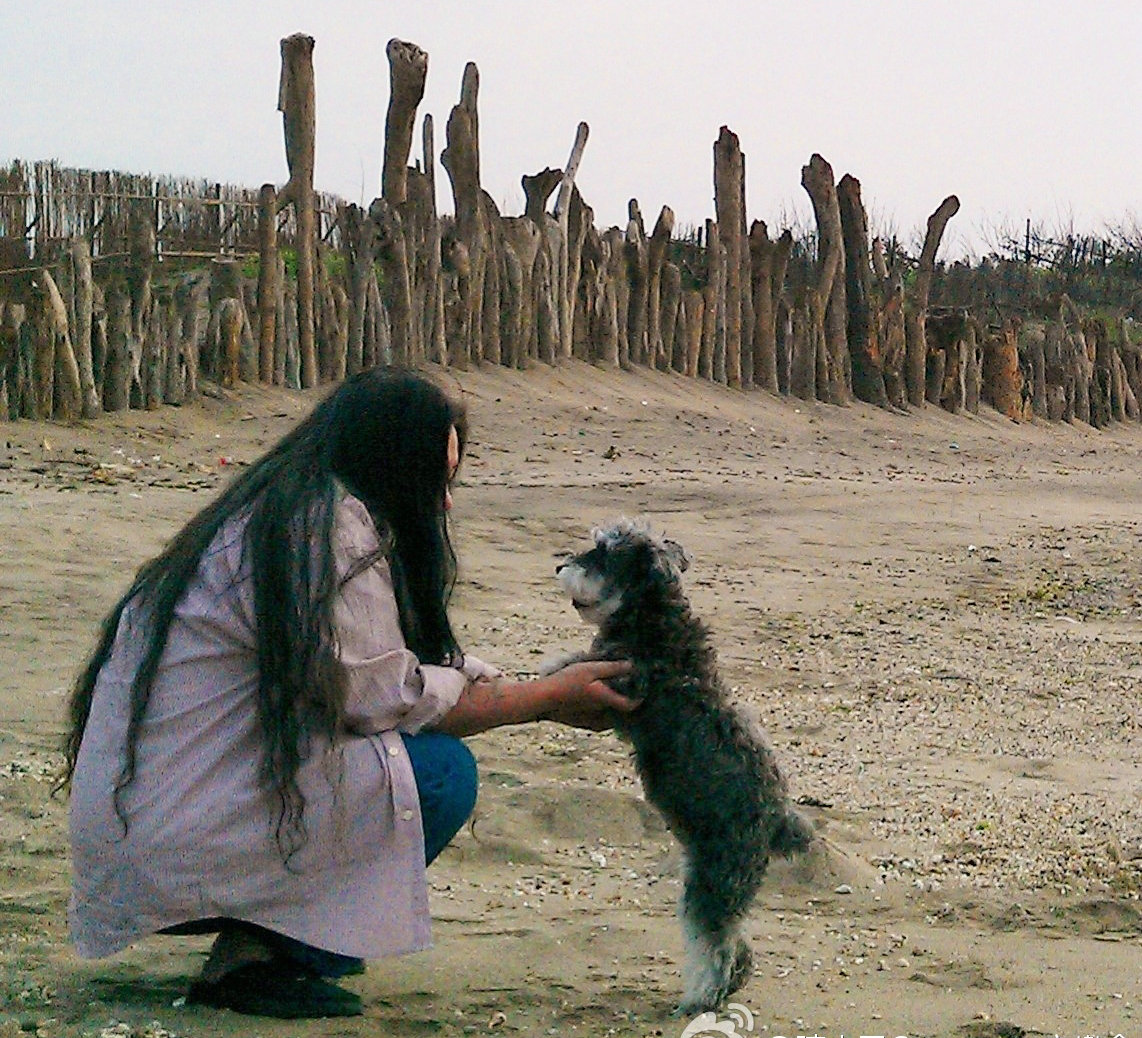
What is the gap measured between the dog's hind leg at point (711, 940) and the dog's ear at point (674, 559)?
668mm

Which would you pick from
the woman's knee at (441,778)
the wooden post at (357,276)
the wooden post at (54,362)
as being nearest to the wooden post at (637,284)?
the wooden post at (357,276)

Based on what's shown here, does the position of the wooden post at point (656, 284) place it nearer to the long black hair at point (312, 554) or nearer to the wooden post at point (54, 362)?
the wooden post at point (54, 362)

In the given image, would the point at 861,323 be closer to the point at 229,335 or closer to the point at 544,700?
the point at 229,335

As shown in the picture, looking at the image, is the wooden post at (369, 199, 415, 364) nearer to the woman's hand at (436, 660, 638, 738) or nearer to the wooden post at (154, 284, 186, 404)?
the wooden post at (154, 284, 186, 404)

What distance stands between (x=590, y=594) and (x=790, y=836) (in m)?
0.74

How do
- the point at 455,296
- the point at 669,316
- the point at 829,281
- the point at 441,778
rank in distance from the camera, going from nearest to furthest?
1. the point at 441,778
2. the point at 455,296
3. the point at 669,316
4. the point at 829,281

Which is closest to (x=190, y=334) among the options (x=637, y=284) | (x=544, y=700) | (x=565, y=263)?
(x=565, y=263)

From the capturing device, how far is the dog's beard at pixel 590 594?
158 inches

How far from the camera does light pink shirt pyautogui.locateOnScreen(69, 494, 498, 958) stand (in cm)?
340

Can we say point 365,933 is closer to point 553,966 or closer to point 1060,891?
point 553,966

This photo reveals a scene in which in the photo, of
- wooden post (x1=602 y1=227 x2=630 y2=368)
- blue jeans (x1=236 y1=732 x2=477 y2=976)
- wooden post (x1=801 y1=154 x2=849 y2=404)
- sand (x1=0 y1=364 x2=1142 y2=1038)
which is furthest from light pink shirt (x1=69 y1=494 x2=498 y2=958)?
wooden post (x1=801 y1=154 x2=849 y2=404)

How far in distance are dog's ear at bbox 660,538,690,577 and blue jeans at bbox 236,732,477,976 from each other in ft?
2.19

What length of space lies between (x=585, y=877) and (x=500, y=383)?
33.7 feet

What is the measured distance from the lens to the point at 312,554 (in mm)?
3357
